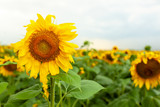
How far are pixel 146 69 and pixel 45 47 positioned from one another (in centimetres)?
203

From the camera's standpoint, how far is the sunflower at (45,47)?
1.61 meters

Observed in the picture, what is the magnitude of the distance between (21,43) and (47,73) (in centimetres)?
36

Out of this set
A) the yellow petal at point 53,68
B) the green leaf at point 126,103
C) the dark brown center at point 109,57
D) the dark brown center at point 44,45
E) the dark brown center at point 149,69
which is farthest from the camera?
the dark brown center at point 109,57

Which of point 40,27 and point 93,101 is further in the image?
point 93,101

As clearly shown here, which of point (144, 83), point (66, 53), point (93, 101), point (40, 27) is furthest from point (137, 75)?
point (40, 27)

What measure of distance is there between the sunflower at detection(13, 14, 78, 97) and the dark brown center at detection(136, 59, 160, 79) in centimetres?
186

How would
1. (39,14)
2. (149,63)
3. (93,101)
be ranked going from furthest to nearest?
(93,101) → (149,63) → (39,14)

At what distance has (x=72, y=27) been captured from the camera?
1.61 m

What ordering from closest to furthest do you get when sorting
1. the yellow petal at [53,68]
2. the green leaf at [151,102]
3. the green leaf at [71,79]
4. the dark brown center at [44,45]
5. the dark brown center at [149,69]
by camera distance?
the green leaf at [71,79]
the yellow petal at [53,68]
the dark brown center at [44,45]
the green leaf at [151,102]
the dark brown center at [149,69]

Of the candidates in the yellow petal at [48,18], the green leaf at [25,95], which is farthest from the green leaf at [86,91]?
the yellow petal at [48,18]

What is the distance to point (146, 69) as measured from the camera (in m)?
3.14

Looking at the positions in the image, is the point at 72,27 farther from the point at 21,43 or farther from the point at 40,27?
the point at 21,43

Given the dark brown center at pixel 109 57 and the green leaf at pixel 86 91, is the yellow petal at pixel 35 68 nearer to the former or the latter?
the green leaf at pixel 86 91

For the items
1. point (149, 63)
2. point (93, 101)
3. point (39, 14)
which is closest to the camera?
point (39, 14)
